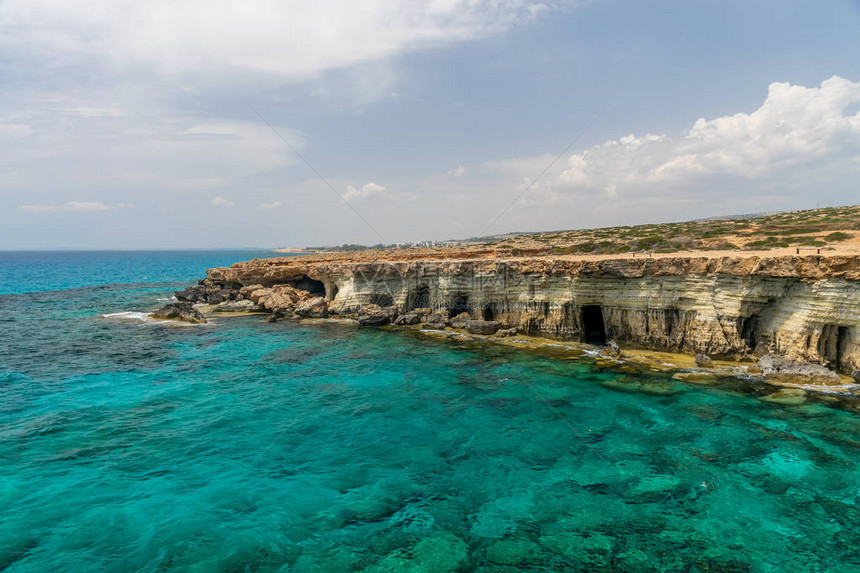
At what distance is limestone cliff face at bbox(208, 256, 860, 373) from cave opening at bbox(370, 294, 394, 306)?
4.0 inches

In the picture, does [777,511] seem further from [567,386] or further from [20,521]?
[20,521]

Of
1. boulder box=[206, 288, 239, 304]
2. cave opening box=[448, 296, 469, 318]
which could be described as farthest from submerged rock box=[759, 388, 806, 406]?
boulder box=[206, 288, 239, 304]

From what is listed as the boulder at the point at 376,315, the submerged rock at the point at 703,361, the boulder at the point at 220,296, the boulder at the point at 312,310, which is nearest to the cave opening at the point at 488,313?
the boulder at the point at 376,315

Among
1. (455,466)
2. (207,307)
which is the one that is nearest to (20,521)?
(455,466)

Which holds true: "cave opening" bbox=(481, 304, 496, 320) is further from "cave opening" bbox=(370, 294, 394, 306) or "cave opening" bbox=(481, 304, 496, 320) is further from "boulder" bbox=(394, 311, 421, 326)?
"cave opening" bbox=(370, 294, 394, 306)

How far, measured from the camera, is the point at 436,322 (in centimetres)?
3528

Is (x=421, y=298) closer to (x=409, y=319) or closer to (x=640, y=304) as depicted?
(x=409, y=319)

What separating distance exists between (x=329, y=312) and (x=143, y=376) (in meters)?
18.6

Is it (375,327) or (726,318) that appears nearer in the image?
(726,318)

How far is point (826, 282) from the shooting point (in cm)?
2008

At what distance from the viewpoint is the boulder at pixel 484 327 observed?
32375mm

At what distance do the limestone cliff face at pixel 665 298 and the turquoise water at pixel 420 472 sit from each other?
174 inches

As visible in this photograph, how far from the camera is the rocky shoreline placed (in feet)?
67.4

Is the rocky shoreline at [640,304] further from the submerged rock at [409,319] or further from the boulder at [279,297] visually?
the boulder at [279,297]
